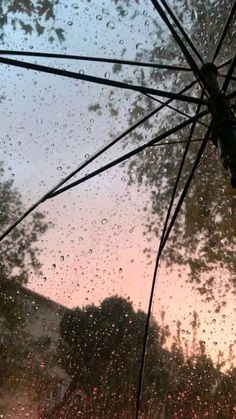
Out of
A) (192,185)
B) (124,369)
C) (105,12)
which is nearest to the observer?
(192,185)

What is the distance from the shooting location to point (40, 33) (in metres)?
4.00

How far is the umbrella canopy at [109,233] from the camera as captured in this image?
364cm

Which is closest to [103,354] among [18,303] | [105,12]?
[18,303]

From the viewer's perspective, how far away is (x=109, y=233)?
3812 mm

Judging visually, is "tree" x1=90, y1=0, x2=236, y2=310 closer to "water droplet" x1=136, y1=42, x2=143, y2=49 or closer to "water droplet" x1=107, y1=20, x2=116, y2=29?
"water droplet" x1=136, y1=42, x2=143, y2=49

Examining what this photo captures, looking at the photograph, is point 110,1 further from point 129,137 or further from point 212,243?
point 212,243

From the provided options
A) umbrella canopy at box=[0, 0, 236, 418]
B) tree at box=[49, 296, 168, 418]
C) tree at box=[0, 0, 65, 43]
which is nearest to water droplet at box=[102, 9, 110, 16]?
umbrella canopy at box=[0, 0, 236, 418]

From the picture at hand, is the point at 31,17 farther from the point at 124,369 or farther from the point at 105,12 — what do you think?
the point at 124,369

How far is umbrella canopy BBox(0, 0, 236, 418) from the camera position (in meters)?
3.64

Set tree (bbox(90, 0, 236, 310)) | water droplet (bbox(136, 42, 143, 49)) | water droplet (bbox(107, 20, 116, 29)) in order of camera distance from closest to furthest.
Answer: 1. tree (bbox(90, 0, 236, 310))
2. water droplet (bbox(136, 42, 143, 49))
3. water droplet (bbox(107, 20, 116, 29))

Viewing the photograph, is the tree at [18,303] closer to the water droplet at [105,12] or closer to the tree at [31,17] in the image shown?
the tree at [31,17]

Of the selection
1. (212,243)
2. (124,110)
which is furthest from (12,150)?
(212,243)

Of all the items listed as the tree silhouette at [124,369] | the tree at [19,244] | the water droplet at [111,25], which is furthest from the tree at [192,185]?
the tree at [19,244]

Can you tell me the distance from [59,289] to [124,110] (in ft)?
5.44
